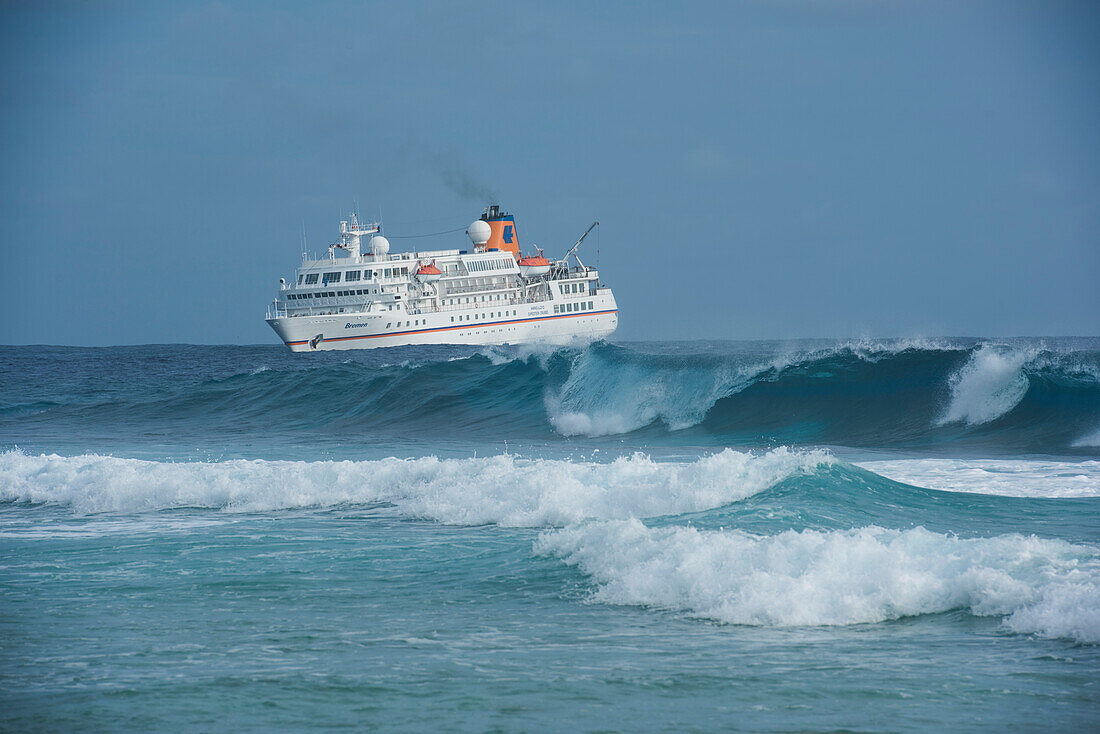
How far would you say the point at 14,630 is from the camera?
6203 mm

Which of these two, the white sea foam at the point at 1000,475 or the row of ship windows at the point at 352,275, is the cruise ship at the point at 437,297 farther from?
the white sea foam at the point at 1000,475

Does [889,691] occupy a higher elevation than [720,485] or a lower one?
lower

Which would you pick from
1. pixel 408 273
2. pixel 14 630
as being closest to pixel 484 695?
pixel 14 630

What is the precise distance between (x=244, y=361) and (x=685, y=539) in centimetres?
4944

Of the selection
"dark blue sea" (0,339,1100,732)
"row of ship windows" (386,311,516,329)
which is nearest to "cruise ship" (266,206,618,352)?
"row of ship windows" (386,311,516,329)

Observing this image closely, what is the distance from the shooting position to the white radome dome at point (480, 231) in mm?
66125

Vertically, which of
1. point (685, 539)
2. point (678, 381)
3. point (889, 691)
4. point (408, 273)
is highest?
point (408, 273)

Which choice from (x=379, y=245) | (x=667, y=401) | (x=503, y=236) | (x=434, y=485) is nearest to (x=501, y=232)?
(x=503, y=236)

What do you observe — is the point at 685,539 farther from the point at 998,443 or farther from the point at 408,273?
the point at 408,273

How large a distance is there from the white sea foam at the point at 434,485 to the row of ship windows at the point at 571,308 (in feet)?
167

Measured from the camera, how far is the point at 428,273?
5838 centimetres

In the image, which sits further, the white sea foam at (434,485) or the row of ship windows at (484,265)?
the row of ship windows at (484,265)


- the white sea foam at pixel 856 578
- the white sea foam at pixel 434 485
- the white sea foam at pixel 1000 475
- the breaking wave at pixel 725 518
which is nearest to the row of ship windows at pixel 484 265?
the breaking wave at pixel 725 518

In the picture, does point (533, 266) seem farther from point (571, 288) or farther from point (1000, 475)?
point (1000, 475)
